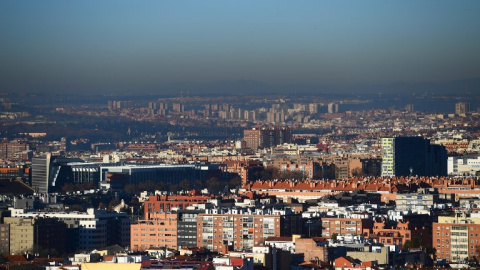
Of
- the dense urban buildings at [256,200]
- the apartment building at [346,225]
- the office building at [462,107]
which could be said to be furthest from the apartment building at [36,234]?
the office building at [462,107]

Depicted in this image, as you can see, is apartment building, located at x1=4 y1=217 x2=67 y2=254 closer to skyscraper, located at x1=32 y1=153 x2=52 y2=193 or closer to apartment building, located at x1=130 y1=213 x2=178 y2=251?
apartment building, located at x1=130 y1=213 x2=178 y2=251

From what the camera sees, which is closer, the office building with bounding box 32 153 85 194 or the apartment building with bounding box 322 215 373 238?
the apartment building with bounding box 322 215 373 238

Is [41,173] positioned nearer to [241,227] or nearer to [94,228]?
[94,228]

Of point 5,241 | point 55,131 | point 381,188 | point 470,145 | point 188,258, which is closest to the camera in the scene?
point 188,258

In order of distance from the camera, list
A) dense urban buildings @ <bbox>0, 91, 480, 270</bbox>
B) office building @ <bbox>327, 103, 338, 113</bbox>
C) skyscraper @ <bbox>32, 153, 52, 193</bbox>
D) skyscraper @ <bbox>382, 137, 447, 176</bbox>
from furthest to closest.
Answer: office building @ <bbox>327, 103, 338, 113</bbox> < skyscraper @ <bbox>382, 137, 447, 176</bbox> < skyscraper @ <bbox>32, 153, 52, 193</bbox> < dense urban buildings @ <bbox>0, 91, 480, 270</bbox>

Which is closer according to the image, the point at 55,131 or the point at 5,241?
the point at 5,241

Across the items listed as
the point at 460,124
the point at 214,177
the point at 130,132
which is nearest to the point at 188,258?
the point at 214,177

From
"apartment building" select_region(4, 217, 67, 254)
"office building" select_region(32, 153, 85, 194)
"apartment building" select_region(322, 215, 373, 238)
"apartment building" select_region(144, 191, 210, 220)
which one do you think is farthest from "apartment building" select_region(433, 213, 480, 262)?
"office building" select_region(32, 153, 85, 194)

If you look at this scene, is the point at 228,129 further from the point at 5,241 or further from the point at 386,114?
the point at 5,241

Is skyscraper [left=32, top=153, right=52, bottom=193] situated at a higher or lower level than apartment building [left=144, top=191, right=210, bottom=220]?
higher
